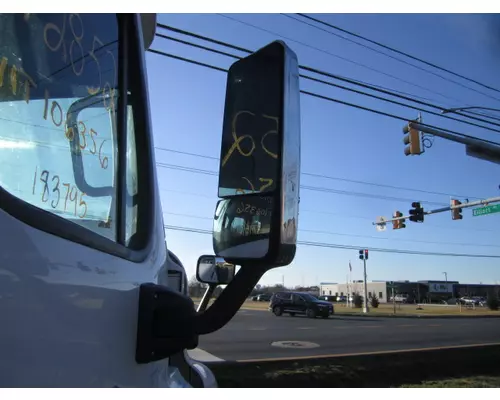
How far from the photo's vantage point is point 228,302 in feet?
4.66

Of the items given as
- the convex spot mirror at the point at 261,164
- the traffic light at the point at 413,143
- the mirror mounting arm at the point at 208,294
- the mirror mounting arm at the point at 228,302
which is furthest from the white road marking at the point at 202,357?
the traffic light at the point at 413,143

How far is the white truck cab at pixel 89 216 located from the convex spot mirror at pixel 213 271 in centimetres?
68

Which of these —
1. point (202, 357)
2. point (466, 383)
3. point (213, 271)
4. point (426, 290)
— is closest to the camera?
point (213, 271)

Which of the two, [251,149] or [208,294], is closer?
[251,149]

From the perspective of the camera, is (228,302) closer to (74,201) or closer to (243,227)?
(243,227)

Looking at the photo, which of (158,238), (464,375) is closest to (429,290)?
(464,375)

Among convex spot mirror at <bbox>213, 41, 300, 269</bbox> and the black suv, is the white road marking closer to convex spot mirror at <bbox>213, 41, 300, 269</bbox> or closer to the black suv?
convex spot mirror at <bbox>213, 41, 300, 269</bbox>

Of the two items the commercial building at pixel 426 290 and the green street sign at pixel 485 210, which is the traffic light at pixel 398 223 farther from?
the commercial building at pixel 426 290

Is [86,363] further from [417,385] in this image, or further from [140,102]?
[417,385]

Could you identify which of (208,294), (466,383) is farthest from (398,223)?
(208,294)

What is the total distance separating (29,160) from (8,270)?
12.7 inches

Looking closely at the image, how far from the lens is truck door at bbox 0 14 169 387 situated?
2.94ft

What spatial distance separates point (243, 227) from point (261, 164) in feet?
0.65

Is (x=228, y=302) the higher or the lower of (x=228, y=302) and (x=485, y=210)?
the lower
